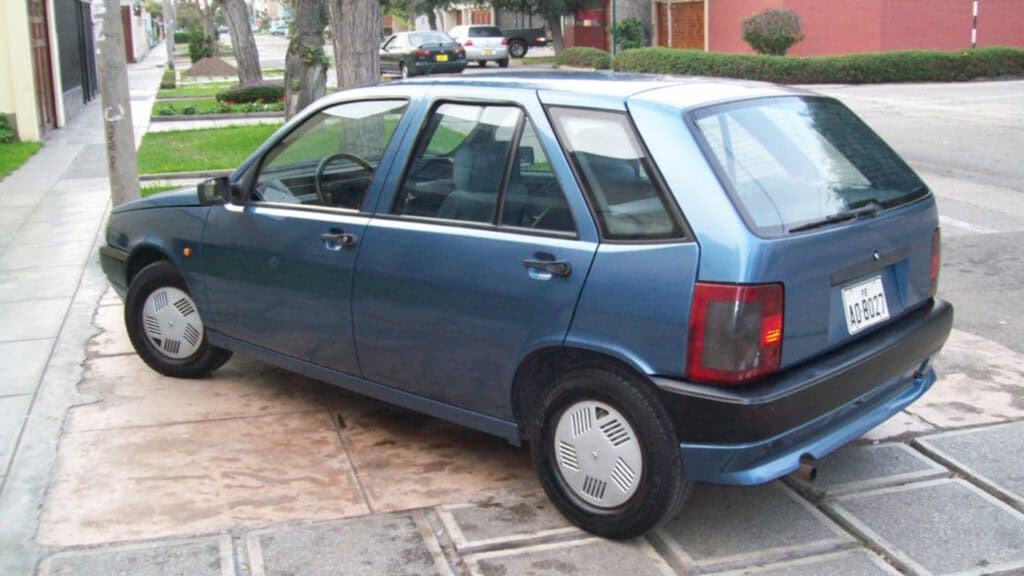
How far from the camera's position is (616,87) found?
171 inches

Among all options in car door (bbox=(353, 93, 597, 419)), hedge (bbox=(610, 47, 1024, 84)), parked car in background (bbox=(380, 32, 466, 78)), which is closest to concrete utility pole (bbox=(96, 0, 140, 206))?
car door (bbox=(353, 93, 597, 419))

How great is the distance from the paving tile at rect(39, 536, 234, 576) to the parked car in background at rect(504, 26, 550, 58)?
47.5m

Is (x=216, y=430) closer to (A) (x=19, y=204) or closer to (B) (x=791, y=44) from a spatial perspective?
(A) (x=19, y=204)

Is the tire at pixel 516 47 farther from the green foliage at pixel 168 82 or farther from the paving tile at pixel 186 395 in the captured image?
the paving tile at pixel 186 395

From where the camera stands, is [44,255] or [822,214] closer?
[822,214]

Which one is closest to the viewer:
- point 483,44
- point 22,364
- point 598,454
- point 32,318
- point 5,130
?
point 598,454

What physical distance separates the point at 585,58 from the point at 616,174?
3481 cm

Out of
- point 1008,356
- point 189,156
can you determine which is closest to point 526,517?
point 1008,356

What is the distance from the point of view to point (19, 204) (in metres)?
12.0

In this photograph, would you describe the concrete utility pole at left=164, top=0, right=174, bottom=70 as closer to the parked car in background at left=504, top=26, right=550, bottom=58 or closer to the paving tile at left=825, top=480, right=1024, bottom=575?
the parked car in background at left=504, top=26, right=550, bottom=58

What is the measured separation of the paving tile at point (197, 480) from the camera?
4.37 meters

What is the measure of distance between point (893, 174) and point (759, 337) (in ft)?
4.22

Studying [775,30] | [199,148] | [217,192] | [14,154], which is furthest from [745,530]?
[775,30]

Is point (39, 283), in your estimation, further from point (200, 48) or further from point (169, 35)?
point (200, 48)
